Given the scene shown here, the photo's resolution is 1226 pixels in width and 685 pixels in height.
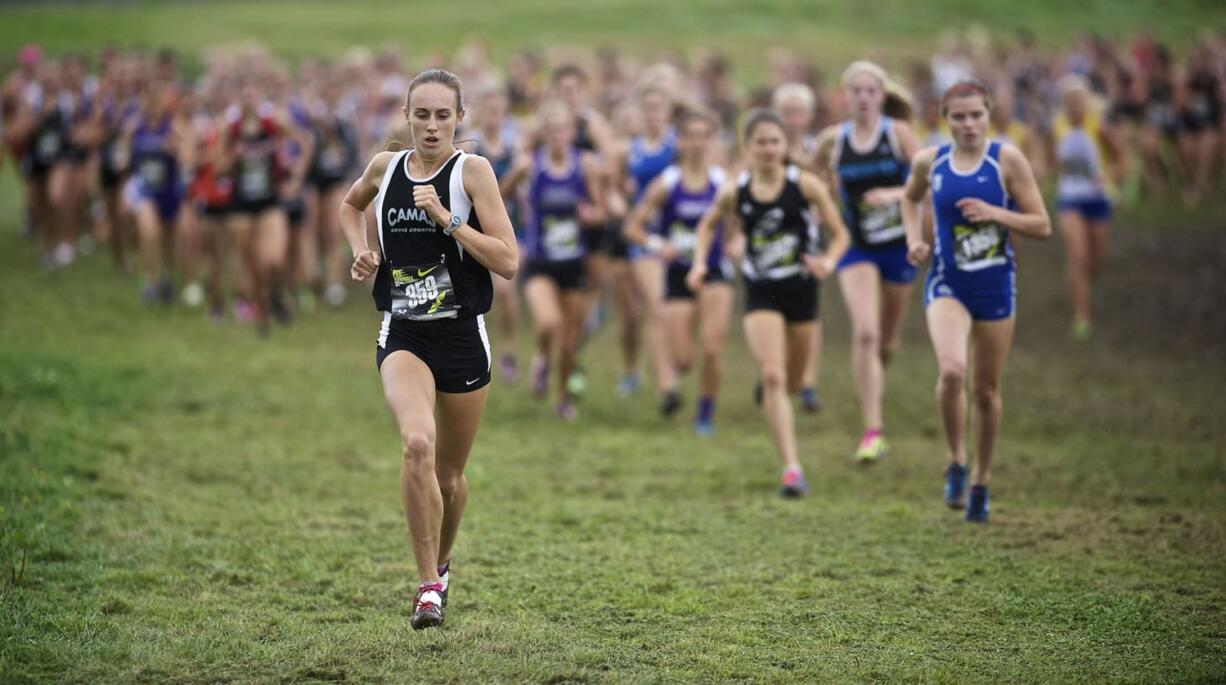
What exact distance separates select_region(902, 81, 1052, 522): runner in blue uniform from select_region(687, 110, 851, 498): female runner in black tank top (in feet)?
3.66

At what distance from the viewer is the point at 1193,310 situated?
1636cm

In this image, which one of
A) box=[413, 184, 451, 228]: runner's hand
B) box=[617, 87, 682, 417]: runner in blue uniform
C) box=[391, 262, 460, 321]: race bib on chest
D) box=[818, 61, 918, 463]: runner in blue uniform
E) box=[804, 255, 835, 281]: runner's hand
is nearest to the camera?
box=[413, 184, 451, 228]: runner's hand

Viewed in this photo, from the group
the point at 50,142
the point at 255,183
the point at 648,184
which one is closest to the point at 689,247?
the point at 648,184

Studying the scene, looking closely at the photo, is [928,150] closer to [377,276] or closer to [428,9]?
[377,276]

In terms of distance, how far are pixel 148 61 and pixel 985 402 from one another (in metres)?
15.5

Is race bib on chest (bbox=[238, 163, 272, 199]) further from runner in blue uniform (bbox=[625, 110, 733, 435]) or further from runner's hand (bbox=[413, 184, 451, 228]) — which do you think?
runner's hand (bbox=[413, 184, 451, 228])

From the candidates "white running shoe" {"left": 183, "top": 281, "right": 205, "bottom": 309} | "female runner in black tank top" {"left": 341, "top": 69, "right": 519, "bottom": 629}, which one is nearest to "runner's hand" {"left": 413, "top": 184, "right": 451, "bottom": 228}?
"female runner in black tank top" {"left": 341, "top": 69, "right": 519, "bottom": 629}

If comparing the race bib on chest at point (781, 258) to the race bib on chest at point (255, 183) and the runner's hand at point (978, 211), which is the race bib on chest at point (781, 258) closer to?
the runner's hand at point (978, 211)

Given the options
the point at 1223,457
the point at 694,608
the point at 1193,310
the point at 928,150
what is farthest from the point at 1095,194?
the point at 694,608

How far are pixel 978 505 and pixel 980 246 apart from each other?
1538 millimetres

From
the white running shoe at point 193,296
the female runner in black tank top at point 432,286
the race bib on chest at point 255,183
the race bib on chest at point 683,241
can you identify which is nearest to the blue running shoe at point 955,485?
the female runner in black tank top at point 432,286

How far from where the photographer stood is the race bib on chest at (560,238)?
1171 centimetres

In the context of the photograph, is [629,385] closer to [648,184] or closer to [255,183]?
[648,184]

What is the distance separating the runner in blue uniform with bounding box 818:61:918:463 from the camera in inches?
393
